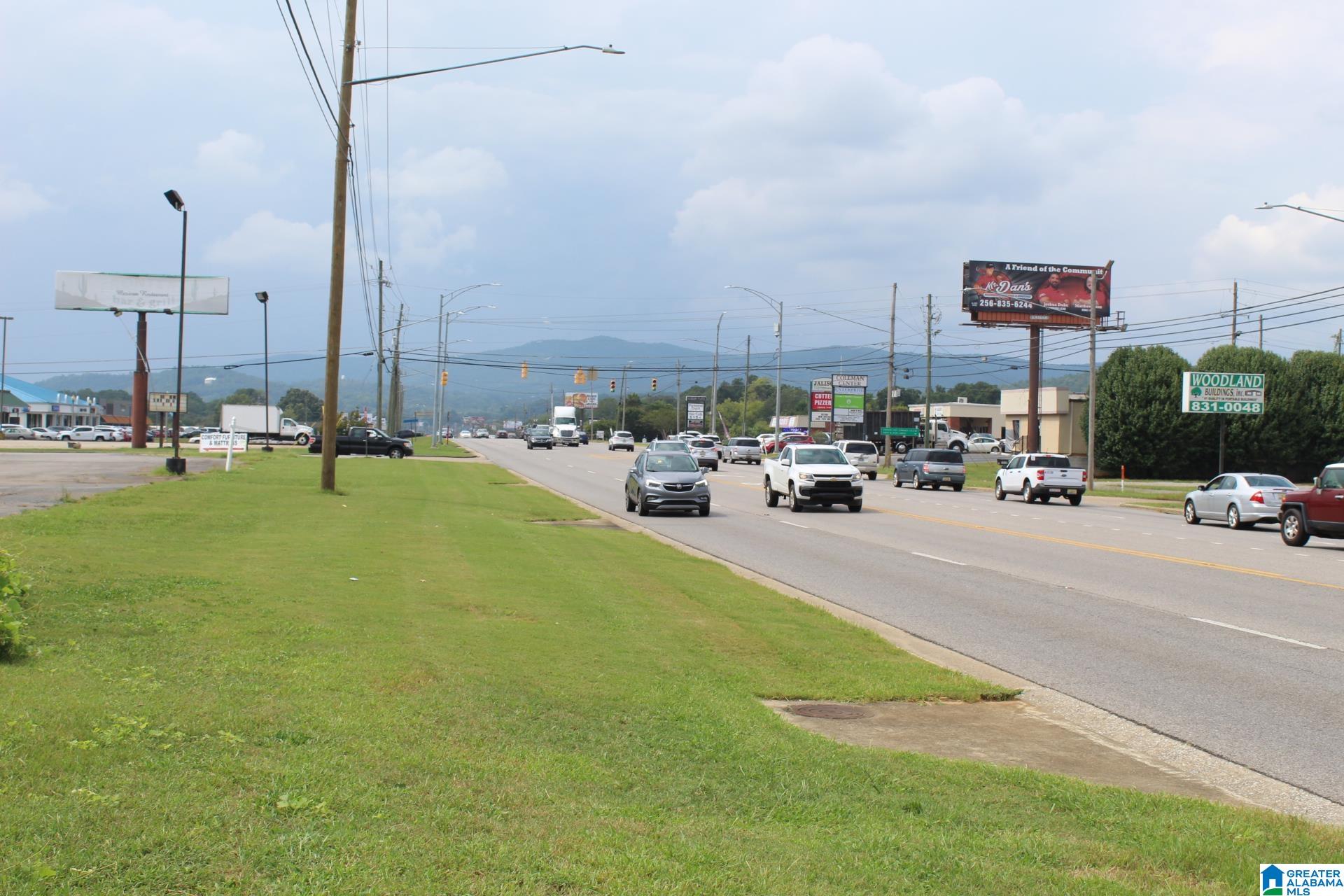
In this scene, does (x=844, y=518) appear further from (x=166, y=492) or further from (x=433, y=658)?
(x=433, y=658)

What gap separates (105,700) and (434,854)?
2814 mm

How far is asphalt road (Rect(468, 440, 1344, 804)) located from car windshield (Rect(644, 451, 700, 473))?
143 cm

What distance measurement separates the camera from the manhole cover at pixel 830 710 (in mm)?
8422

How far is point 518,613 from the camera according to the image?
11508mm

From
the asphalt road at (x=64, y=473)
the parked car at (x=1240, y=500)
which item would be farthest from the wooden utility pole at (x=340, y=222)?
the parked car at (x=1240, y=500)

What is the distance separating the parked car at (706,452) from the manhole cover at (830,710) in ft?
145

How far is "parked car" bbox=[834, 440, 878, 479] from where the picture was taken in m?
60.1

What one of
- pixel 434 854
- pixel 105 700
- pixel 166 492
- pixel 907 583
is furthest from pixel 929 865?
pixel 166 492

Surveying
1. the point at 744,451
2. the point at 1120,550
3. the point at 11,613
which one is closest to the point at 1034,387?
the point at 744,451

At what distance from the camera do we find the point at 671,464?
31.5 meters

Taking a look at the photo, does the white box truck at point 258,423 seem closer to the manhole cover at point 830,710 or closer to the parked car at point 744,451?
the parked car at point 744,451

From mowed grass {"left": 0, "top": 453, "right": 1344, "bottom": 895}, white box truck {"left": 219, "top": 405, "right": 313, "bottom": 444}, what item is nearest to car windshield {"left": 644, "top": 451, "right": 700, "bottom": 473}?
mowed grass {"left": 0, "top": 453, "right": 1344, "bottom": 895}

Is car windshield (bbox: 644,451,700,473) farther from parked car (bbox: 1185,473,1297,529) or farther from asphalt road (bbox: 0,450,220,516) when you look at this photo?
parked car (bbox: 1185,473,1297,529)

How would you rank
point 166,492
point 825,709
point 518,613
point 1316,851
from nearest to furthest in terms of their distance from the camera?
point 1316,851 < point 825,709 < point 518,613 < point 166,492
